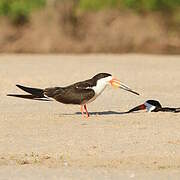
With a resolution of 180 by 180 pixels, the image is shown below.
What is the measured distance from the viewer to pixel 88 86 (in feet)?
43.6

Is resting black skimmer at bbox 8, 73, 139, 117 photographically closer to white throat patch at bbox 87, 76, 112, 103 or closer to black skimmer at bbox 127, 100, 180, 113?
white throat patch at bbox 87, 76, 112, 103

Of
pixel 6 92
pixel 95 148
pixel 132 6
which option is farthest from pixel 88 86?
pixel 132 6

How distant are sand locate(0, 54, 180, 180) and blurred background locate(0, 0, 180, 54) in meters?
17.6

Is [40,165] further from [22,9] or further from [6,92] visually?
[22,9]

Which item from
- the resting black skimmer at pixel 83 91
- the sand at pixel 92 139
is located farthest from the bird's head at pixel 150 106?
the resting black skimmer at pixel 83 91

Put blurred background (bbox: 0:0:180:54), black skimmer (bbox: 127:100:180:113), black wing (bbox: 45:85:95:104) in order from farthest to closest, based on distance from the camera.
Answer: blurred background (bbox: 0:0:180:54), black skimmer (bbox: 127:100:180:113), black wing (bbox: 45:85:95:104)

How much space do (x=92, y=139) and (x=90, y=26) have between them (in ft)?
93.4

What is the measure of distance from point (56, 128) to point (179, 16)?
2937 cm

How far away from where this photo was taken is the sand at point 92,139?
9789 mm

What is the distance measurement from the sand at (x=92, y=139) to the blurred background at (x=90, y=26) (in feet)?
57.6

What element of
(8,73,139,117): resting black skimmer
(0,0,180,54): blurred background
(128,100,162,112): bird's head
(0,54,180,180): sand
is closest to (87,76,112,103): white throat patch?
(8,73,139,117): resting black skimmer

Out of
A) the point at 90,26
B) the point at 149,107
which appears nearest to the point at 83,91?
the point at 149,107

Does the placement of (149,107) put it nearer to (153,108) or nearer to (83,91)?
(153,108)

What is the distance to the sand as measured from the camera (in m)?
9.79
